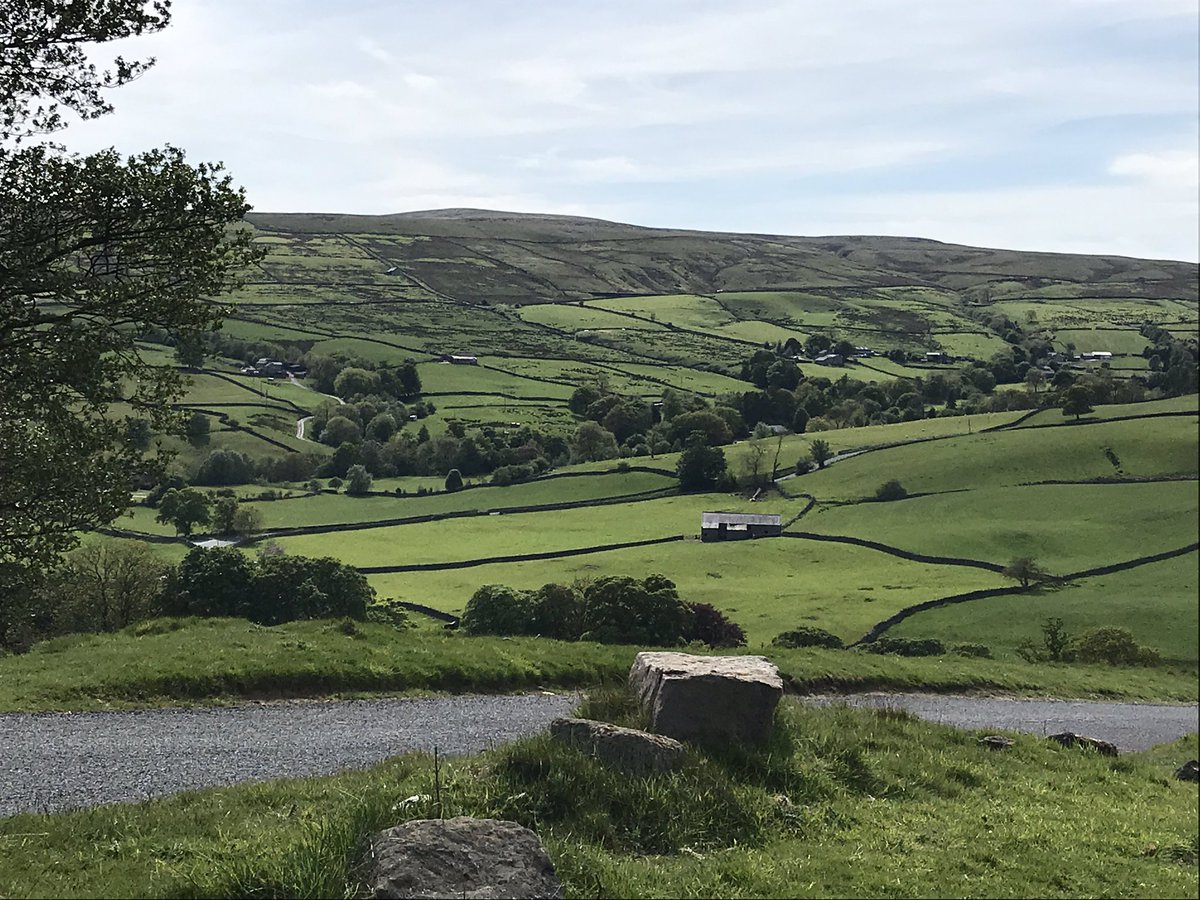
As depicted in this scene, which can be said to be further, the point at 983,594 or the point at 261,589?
the point at 983,594

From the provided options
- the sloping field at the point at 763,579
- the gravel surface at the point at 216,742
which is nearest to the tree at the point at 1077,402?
the sloping field at the point at 763,579

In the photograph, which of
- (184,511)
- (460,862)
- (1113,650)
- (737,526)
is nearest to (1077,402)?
(737,526)

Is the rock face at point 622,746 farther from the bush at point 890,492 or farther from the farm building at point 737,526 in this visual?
the bush at point 890,492

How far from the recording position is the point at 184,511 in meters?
80.3

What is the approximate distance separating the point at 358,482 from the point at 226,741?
9217 centimetres

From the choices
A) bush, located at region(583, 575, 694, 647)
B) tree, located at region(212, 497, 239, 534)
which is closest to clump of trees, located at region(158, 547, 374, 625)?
bush, located at region(583, 575, 694, 647)

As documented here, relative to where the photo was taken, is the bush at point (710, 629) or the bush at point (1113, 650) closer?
the bush at point (1113, 650)

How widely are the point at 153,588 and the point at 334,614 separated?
7744mm

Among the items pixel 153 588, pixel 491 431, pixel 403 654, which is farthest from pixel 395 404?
pixel 403 654

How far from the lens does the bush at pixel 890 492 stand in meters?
88.1

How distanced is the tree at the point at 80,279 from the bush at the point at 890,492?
266 feet

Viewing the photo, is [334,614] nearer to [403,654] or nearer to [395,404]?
[403,654]

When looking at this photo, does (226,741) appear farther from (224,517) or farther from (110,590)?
(224,517)

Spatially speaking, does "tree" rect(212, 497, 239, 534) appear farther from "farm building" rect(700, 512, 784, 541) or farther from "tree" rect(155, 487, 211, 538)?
"farm building" rect(700, 512, 784, 541)
